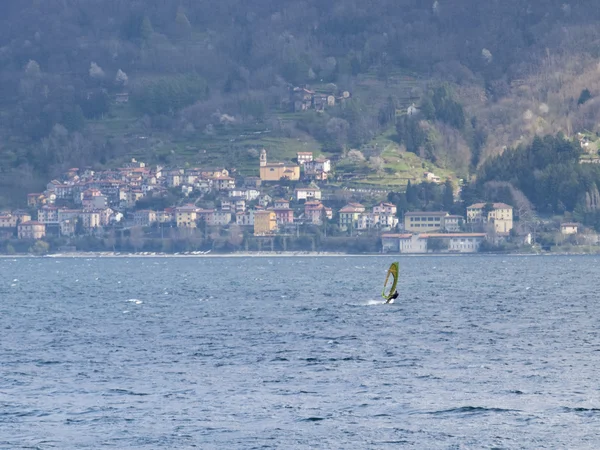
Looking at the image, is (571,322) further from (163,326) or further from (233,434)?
(233,434)

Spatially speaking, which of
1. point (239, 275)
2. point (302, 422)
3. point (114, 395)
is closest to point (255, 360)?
point (114, 395)

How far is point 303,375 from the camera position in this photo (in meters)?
52.8

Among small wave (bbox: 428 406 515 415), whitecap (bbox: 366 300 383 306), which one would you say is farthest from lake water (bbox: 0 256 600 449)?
whitecap (bbox: 366 300 383 306)

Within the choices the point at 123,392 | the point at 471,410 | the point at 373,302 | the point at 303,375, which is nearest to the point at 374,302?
→ the point at 373,302

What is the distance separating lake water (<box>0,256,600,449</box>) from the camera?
1628 inches

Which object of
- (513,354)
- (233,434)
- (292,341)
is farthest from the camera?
(292,341)

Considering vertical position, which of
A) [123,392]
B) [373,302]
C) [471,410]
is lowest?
[471,410]

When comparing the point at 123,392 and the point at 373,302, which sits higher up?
the point at 373,302

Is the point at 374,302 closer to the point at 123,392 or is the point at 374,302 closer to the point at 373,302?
the point at 373,302

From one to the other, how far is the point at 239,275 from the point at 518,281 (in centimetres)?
4159

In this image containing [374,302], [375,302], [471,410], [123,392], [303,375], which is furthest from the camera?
[374,302]

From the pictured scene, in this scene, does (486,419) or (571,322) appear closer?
(486,419)

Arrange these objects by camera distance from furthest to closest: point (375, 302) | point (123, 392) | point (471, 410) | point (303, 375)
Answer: point (375, 302) < point (303, 375) < point (123, 392) < point (471, 410)

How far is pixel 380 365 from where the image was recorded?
55.7m
